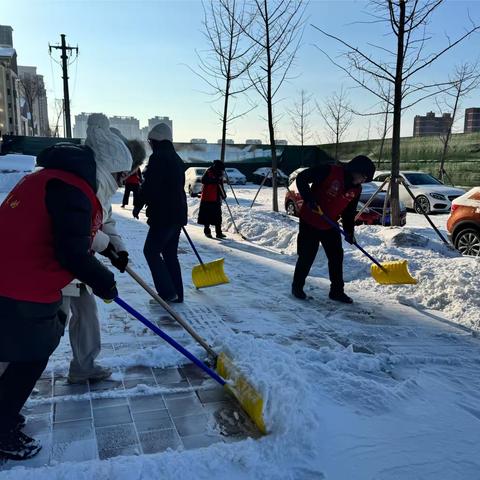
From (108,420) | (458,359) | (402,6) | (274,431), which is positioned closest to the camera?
(274,431)

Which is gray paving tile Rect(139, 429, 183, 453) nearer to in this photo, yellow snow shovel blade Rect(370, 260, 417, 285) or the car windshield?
yellow snow shovel blade Rect(370, 260, 417, 285)

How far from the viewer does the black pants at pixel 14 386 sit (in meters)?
2.37

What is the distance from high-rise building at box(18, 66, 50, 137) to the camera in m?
60.1

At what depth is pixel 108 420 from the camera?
2.87m

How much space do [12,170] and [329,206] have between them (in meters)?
12.7

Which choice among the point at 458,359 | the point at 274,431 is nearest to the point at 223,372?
the point at 274,431

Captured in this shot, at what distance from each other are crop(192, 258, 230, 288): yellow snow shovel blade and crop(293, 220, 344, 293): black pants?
3.10 ft

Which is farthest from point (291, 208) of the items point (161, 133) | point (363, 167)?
point (161, 133)

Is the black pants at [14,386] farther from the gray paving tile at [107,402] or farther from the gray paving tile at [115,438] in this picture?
the gray paving tile at [107,402]

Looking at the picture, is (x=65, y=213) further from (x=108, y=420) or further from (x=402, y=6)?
(x=402, y=6)

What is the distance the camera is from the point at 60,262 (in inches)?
87.0

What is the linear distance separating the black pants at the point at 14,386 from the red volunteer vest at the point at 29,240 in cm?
37

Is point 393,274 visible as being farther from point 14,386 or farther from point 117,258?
point 14,386

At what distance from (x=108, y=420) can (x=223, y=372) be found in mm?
773
